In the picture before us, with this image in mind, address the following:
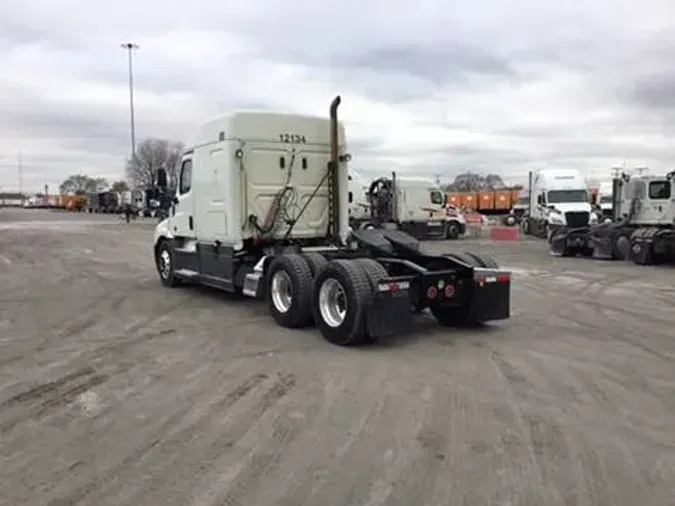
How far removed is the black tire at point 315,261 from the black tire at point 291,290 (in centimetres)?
6

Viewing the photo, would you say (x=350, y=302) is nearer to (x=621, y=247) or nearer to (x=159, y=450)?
(x=159, y=450)

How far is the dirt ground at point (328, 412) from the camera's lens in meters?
4.33

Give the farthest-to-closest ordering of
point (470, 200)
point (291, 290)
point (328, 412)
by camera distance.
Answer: point (470, 200) < point (291, 290) < point (328, 412)

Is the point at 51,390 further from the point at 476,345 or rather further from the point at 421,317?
the point at 421,317

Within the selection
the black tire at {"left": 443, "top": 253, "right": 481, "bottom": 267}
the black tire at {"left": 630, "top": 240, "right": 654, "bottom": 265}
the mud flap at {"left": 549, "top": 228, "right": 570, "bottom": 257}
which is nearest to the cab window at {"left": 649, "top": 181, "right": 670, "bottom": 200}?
the black tire at {"left": 630, "top": 240, "right": 654, "bottom": 265}

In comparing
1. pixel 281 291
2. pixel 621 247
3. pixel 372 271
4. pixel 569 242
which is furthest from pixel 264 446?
pixel 569 242

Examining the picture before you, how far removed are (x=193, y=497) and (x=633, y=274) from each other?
52.4 feet

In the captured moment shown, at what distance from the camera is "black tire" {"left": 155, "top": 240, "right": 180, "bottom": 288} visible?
46.2 ft

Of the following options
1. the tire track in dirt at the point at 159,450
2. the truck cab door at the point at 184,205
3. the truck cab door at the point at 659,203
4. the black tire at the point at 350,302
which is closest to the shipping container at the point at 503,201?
the truck cab door at the point at 659,203

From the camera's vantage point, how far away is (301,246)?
12.2m

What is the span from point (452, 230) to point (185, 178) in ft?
76.7

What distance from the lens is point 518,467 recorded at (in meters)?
4.61

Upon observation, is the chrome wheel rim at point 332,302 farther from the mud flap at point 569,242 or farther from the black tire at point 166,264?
the mud flap at point 569,242

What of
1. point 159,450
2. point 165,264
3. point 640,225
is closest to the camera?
point 159,450
